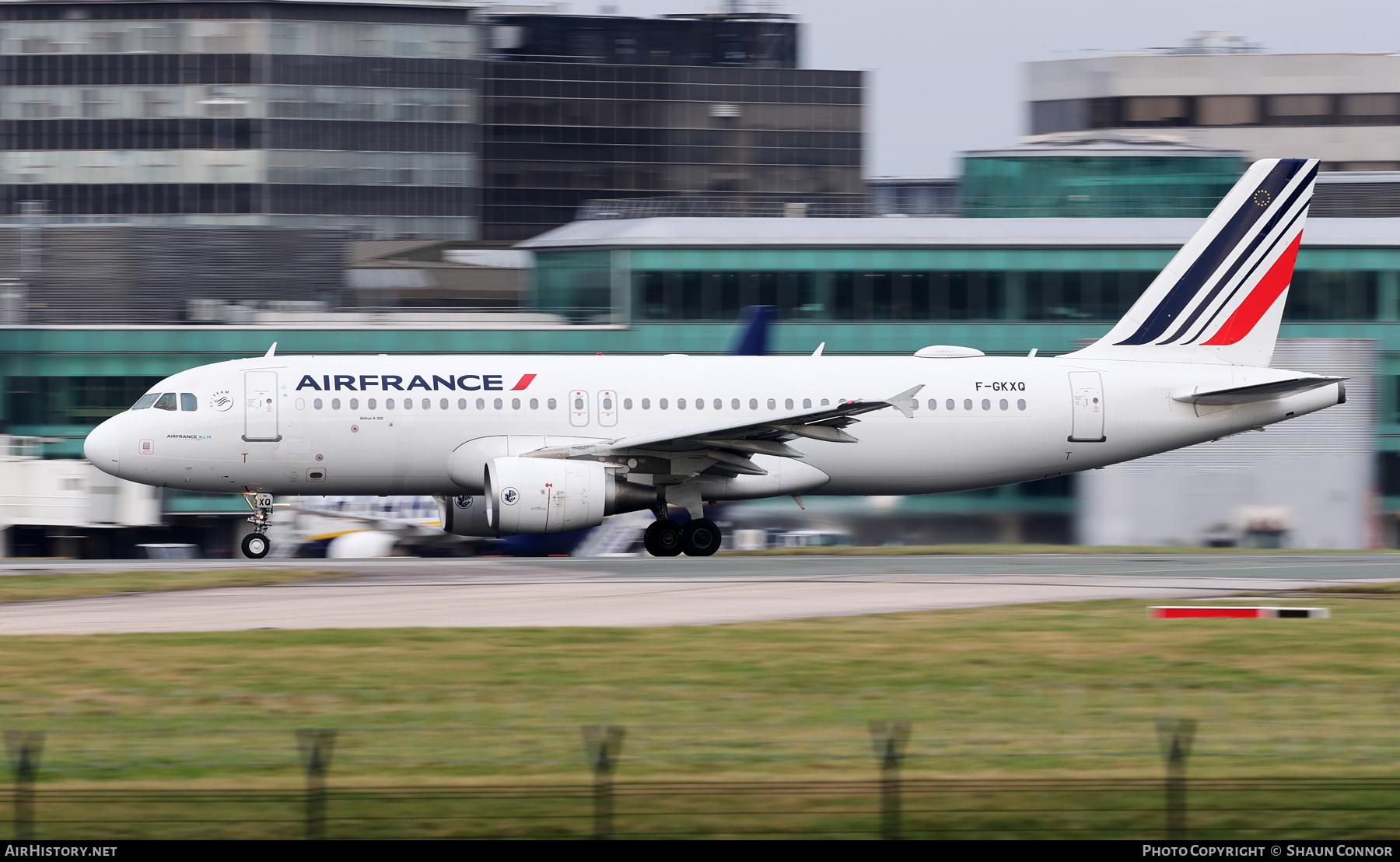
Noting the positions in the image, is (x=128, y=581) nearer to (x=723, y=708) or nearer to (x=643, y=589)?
(x=643, y=589)

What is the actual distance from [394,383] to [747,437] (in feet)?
22.5

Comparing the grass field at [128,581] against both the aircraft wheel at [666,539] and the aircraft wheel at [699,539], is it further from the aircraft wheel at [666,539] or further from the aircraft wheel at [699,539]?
the aircraft wheel at [699,539]

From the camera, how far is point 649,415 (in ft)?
109

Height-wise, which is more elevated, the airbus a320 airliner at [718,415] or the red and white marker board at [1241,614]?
the airbus a320 airliner at [718,415]

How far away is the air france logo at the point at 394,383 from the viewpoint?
3256 centimetres

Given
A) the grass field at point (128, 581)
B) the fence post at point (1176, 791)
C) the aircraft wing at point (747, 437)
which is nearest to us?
the fence post at point (1176, 791)

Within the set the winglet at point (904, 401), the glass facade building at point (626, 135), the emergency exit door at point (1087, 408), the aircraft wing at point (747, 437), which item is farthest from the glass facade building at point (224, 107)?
the winglet at point (904, 401)

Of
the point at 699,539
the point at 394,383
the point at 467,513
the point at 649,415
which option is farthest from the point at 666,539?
the point at 394,383

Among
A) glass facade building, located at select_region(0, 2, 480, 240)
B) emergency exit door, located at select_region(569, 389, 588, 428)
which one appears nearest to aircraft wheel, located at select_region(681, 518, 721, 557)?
emergency exit door, located at select_region(569, 389, 588, 428)

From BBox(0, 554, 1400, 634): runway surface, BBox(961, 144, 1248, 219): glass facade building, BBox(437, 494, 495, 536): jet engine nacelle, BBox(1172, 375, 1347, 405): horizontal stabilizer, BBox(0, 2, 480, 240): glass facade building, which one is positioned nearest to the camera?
BBox(0, 554, 1400, 634): runway surface

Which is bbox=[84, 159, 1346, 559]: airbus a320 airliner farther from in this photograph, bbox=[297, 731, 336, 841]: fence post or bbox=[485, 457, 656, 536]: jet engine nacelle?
bbox=[297, 731, 336, 841]: fence post

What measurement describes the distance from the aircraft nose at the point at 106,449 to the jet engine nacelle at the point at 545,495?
23.8 ft

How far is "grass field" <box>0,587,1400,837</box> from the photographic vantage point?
34.3 feet

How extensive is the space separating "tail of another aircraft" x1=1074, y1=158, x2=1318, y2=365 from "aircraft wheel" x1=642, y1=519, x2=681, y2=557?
949 cm
